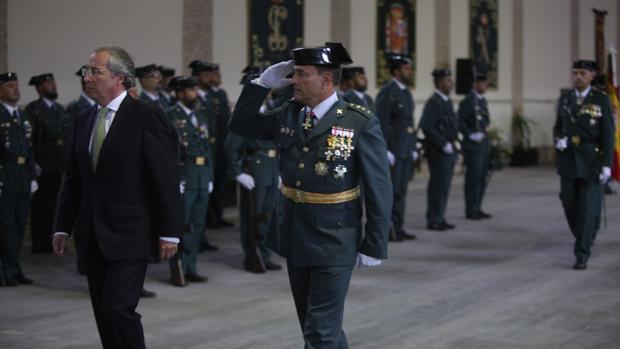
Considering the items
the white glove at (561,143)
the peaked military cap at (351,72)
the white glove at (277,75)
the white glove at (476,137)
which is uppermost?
the peaked military cap at (351,72)

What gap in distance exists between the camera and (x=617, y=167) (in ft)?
39.9

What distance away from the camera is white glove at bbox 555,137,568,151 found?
32.0 feet

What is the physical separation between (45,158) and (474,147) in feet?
19.1

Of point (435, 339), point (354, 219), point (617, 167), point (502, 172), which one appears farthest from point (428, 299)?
point (502, 172)

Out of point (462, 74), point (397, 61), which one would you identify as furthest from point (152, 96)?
point (462, 74)

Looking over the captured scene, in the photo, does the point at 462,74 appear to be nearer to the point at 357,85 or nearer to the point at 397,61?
the point at 397,61

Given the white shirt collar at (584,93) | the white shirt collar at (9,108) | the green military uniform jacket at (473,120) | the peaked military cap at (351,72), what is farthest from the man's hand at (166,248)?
the green military uniform jacket at (473,120)

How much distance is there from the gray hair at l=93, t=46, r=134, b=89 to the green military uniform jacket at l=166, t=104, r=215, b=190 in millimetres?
3746

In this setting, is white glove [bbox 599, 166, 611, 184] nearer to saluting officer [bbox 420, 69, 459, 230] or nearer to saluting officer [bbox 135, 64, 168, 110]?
saluting officer [bbox 420, 69, 459, 230]

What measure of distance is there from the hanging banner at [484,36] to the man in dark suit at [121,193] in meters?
17.3

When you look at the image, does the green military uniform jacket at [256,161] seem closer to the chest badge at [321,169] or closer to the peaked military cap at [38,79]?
the peaked military cap at [38,79]

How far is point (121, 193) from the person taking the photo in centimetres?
502

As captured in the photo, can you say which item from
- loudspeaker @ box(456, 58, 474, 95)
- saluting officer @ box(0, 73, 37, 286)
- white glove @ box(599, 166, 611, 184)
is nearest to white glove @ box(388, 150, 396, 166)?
white glove @ box(599, 166, 611, 184)

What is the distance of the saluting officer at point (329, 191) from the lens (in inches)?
200
